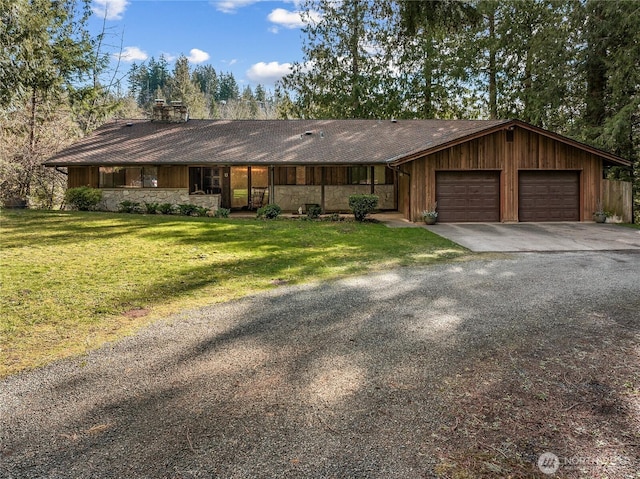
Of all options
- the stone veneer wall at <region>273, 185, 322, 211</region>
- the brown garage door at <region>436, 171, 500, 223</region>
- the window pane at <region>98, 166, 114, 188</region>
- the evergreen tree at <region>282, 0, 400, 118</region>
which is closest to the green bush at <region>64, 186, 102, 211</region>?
the window pane at <region>98, 166, 114, 188</region>

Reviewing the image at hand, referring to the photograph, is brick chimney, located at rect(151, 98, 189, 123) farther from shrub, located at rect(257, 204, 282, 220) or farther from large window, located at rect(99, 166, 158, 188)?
shrub, located at rect(257, 204, 282, 220)

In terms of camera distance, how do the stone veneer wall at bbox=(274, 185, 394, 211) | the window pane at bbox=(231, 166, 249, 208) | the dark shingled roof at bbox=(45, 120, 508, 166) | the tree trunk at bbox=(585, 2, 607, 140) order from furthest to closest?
the window pane at bbox=(231, 166, 249, 208)
the stone veneer wall at bbox=(274, 185, 394, 211)
the tree trunk at bbox=(585, 2, 607, 140)
the dark shingled roof at bbox=(45, 120, 508, 166)

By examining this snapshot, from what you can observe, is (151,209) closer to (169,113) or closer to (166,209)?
(166,209)

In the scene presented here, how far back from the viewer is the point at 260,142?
19906mm

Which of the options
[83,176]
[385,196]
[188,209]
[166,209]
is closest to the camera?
[188,209]

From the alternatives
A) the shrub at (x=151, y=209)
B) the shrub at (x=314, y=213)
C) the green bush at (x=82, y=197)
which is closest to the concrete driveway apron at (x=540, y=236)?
the shrub at (x=314, y=213)

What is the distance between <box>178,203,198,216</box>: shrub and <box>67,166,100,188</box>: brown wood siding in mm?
4324

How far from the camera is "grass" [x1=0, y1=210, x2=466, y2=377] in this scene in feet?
16.3

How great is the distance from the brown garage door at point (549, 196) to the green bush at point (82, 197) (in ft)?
55.5

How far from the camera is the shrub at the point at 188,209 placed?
1719cm

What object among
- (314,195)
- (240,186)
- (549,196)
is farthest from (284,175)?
(549,196)

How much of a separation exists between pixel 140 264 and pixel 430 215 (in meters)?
10.7

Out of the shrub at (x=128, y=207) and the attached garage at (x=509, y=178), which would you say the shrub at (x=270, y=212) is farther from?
the shrub at (x=128, y=207)

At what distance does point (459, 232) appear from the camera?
1363cm
